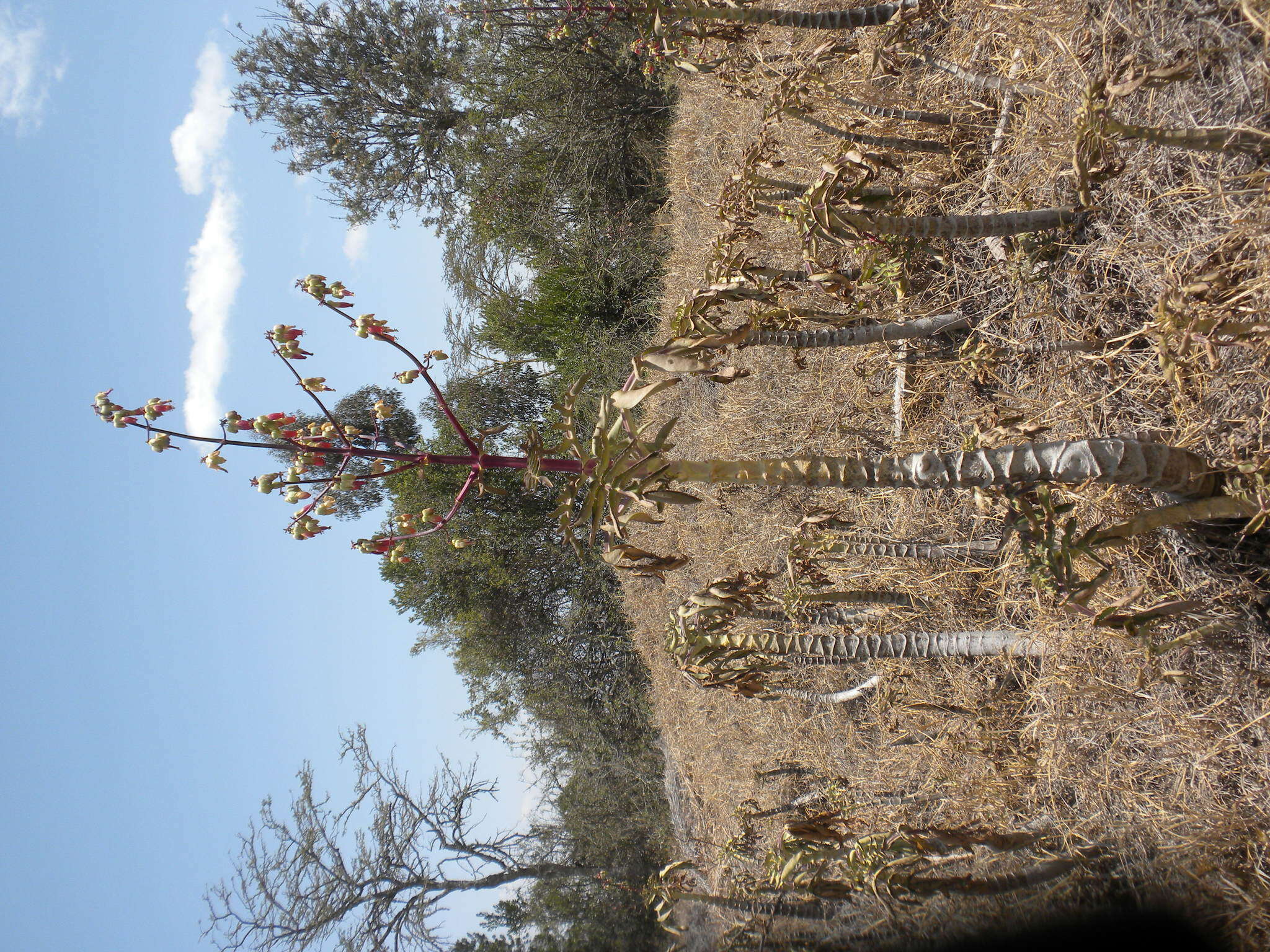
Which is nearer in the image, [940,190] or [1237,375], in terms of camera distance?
[1237,375]

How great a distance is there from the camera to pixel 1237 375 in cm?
187

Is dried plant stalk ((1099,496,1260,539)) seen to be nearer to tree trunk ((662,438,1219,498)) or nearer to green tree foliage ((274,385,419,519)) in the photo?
tree trunk ((662,438,1219,498))

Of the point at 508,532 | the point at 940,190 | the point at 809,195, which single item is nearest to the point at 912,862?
the point at 809,195

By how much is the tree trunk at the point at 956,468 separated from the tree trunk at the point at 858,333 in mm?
1146

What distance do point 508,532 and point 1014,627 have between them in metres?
6.88

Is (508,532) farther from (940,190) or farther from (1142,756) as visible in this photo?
(1142,756)

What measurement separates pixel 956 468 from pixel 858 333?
1375 mm

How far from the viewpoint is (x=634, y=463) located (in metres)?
1.54

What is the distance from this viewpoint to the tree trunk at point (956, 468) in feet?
5.12

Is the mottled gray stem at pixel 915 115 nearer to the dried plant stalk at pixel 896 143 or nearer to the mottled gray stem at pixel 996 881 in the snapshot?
the dried plant stalk at pixel 896 143

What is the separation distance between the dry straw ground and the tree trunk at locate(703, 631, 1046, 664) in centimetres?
11

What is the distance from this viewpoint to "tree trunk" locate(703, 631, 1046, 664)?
268 centimetres

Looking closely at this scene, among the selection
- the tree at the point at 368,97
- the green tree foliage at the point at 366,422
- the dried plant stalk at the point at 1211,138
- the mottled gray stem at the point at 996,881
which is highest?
the tree at the point at 368,97

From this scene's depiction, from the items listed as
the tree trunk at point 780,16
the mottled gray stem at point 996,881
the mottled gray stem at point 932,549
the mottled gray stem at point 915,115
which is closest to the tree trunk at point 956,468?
the mottled gray stem at point 932,549
